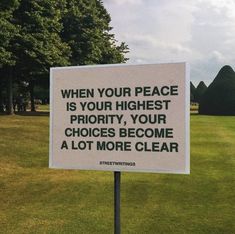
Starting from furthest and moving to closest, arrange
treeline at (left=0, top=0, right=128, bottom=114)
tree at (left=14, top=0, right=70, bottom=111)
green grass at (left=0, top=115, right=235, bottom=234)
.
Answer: tree at (left=14, top=0, right=70, bottom=111), treeline at (left=0, top=0, right=128, bottom=114), green grass at (left=0, top=115, right=235, bottom=234)

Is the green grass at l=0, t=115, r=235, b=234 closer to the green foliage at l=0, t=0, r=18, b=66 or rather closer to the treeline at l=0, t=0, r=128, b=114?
the green foliage at l=0, t=0, r=18, b=66

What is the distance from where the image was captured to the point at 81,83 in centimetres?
575

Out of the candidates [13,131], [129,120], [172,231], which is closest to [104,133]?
[129,120]

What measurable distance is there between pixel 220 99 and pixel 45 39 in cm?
2726

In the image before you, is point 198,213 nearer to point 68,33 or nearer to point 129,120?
point 129,120

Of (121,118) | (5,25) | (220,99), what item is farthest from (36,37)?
(121,118)

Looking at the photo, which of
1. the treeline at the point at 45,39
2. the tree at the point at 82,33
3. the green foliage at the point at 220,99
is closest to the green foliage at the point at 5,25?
the treeline at the point at 45,39

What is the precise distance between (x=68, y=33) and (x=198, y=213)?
33713 mm

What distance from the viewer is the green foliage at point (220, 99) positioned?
56.7 metres

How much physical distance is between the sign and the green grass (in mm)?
4068

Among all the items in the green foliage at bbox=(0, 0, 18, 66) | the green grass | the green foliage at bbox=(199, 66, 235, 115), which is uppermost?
the green foliage at bbox=(0, 0, 18, 66)

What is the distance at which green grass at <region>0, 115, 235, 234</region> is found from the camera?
385 inches

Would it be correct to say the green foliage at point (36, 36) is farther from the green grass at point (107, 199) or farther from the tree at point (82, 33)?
the green grass at point (107, 199)

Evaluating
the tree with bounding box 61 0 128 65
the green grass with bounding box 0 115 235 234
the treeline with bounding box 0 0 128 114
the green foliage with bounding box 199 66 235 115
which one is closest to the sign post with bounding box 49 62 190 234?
the green grass with bounding box 0 115 235 234
